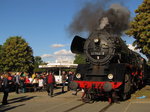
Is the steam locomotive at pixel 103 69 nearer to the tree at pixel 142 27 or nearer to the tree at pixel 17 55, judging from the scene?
the tree at pixel 142 27

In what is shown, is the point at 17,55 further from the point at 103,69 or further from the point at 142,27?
the point at 103,69

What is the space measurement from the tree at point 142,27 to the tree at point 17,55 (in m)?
32.5

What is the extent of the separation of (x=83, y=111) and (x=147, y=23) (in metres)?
13.9

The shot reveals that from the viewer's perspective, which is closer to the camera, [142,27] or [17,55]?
[142,27]

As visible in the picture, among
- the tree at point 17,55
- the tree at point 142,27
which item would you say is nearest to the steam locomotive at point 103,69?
the tree at point 142,27

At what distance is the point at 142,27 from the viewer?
2047 centimetres

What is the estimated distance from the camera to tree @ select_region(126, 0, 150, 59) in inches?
797

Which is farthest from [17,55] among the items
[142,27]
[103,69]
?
[103,69]

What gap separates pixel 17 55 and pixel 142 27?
37.1 meters

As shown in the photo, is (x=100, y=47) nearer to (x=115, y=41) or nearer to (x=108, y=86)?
(x=115, y=41)

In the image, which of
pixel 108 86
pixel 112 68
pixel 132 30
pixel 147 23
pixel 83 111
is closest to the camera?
pixel 83 111

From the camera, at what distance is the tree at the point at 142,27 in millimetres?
20245

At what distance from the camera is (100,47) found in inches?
478

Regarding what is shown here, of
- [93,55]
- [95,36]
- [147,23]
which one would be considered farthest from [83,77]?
[147,23]
